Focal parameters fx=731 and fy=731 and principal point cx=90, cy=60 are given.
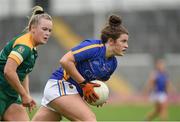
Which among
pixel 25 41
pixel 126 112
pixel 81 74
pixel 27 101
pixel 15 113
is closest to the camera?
pixel 27 101

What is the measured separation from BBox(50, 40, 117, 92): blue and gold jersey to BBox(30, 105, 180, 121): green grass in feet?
27.8

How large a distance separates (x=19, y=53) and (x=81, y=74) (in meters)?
0.82

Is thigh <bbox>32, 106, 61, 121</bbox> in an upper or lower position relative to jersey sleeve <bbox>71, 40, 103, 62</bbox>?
lower

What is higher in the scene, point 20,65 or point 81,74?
point 20,65

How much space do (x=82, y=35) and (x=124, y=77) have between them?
2.33 metres

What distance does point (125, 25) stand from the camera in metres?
26.4

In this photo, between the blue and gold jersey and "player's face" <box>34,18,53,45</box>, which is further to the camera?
"player's face" <box>34,18,53,45</box>

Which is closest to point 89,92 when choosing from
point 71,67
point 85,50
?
point 71,67

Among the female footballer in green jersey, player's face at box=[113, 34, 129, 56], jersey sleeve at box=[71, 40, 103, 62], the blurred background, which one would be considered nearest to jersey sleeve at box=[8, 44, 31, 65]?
the female footballer in green jersey

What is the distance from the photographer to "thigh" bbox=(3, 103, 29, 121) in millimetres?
8500

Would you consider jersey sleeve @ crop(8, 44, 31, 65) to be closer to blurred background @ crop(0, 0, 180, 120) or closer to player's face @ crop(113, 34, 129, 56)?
player's face @ crop(113, 34, 129, 56)

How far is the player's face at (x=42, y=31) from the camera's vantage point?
8250 mm

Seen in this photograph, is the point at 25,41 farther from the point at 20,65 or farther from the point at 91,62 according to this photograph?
the point at 91,62

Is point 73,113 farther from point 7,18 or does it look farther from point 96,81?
point 7,18
